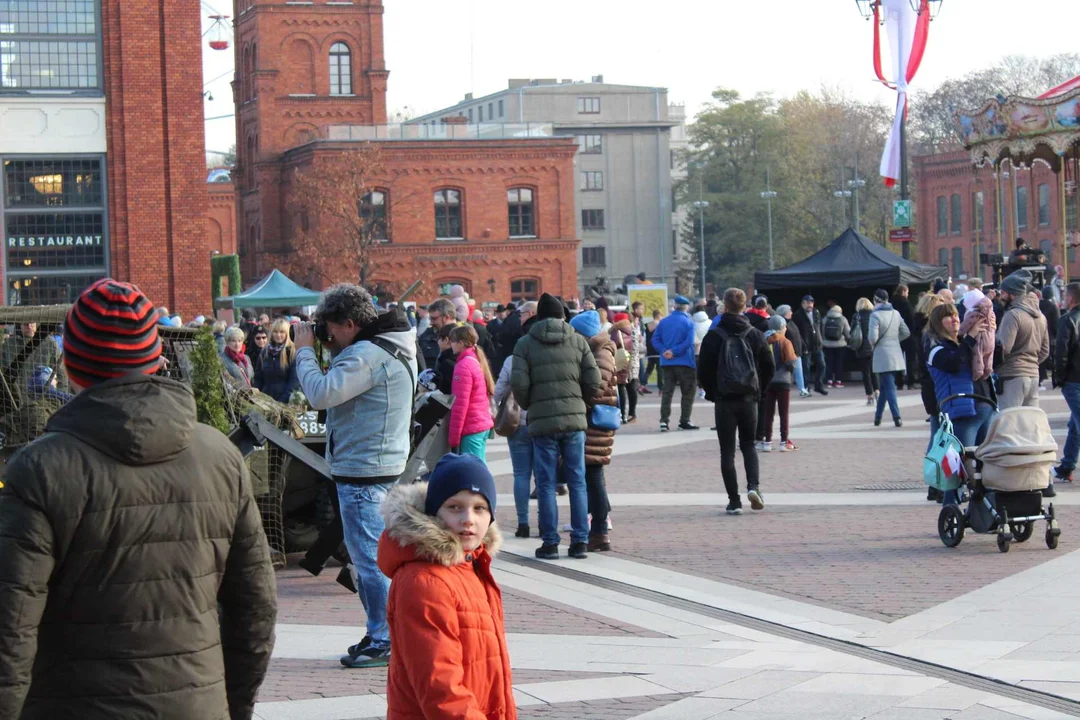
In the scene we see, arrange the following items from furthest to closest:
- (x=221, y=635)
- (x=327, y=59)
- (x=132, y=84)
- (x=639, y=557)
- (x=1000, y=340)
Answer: (x=327, y=59), (x=132, y=84), (x=1000, y=340), (x=639, y=557), (x=221, y=635)

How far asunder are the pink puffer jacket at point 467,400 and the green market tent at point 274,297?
78.1 feet

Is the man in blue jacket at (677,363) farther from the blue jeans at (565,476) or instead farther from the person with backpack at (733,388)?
the blue jeans at (565,476)

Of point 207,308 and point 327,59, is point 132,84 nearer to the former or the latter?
point 207,308

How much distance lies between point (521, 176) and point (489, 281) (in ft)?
16.7

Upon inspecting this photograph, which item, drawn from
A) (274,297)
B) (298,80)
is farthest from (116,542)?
(298,80)

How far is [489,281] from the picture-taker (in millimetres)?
67125

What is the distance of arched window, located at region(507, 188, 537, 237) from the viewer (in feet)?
222

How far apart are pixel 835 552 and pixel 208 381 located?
14.8 ft

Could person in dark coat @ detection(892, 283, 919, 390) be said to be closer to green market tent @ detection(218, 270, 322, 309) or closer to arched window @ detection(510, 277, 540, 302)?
green market tent @ detection(218, 270, 322, 309)

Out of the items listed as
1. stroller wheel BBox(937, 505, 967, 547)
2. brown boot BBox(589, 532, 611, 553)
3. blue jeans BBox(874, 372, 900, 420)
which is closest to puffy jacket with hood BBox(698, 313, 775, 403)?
brown boot BBox(589, 532, 611, 553)

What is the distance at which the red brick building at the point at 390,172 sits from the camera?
217ft

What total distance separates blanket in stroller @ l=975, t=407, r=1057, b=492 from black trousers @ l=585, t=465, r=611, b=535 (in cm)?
269

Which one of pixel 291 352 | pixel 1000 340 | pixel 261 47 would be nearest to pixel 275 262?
pixel 261 47

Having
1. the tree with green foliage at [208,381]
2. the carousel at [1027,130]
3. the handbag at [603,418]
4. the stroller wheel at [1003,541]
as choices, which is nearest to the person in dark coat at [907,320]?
the carousel at [1027,130]
